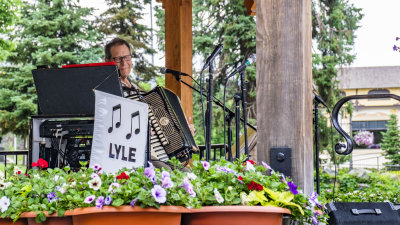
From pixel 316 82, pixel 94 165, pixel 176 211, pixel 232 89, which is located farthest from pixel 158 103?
pixel 232 89

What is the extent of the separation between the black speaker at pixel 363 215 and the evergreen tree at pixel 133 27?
14506mm

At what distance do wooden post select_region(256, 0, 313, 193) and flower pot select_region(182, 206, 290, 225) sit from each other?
51cm

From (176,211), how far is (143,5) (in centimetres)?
1582

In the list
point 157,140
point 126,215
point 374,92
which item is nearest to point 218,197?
point 126,215

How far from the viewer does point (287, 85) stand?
2.40m

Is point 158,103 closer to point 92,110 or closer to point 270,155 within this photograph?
point 92,110

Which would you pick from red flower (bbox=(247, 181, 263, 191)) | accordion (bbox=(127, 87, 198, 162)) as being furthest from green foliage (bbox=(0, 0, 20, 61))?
red flower (bbox=(247, 181, 263, 191))

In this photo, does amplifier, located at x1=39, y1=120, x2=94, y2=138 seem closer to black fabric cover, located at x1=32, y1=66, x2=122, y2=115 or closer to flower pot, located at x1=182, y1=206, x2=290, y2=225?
black fabric cover, located at x1=32, y1=66, x2=122, y2=115

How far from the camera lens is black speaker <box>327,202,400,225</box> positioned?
2.31 m

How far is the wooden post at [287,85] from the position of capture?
239 cm

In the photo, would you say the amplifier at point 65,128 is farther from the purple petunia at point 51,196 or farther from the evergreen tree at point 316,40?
the evergreen tree at point 316,40

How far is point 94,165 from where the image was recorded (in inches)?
84.4

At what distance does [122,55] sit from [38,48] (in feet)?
39.7

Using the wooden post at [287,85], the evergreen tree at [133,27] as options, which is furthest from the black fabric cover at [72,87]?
the evergreen tree at [133,27]
